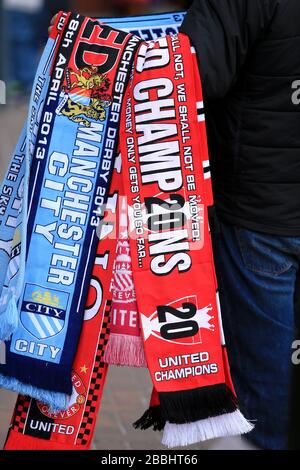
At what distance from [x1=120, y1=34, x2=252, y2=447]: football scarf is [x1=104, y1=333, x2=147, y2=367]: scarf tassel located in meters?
0.04

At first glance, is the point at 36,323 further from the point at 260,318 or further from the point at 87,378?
the point at 260,318

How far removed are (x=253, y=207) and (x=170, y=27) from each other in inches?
25.4

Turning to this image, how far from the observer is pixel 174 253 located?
267 centimetres

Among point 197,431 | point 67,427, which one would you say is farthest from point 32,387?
point 197,431

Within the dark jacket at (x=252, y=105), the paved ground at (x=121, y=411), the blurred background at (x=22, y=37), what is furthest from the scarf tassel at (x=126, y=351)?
the blurred background at (x=22, y=37)

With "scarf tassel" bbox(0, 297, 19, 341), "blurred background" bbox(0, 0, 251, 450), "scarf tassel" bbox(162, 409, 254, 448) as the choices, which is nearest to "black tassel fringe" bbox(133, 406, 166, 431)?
"scarf tassel" bbox(162, 409, 254, 448)

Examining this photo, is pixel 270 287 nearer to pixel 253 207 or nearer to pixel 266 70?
pixel 253 207

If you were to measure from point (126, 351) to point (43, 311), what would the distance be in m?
0.27

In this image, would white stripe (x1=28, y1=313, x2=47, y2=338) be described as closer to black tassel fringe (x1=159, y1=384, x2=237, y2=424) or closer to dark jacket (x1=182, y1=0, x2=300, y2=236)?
black tassel fringe (x1=159, y1=384, x2=237, y2=424)

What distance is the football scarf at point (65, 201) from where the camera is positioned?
2680 mm

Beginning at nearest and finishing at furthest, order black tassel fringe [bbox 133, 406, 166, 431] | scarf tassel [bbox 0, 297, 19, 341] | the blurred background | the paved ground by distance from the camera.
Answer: scarf tassel [bbox 0, 297, 19, 341] → black tassel fringe [bbox 133, 406, 166, 431] → the paved ground → the blurred background

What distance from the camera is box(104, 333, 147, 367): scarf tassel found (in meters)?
2.68

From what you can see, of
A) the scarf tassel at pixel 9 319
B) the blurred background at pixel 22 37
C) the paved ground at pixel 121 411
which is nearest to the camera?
the scarf tassel at pixel 9 319

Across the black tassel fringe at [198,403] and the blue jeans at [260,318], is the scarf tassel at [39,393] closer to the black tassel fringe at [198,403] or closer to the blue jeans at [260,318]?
the black tassel fringe at [198,403]
